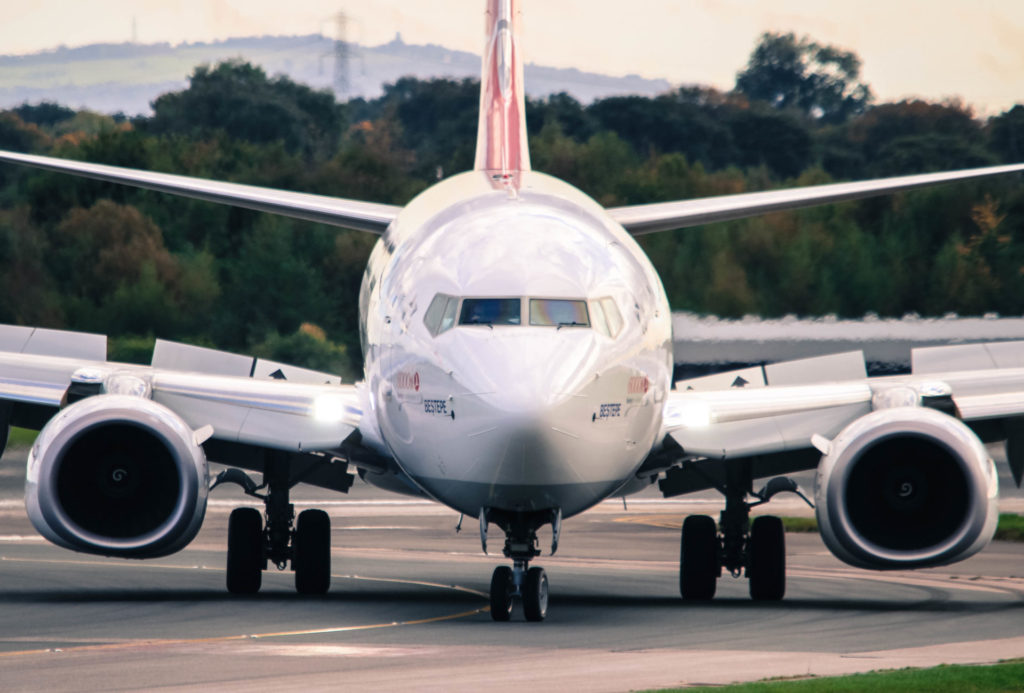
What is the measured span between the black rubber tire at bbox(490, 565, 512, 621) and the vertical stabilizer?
678 centimetres

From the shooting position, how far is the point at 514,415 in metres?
14.7

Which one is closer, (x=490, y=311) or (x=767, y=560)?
(x=490, y=311)

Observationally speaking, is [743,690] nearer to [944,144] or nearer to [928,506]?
[928,506]

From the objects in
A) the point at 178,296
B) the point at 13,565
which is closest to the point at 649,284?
the point at 13,565

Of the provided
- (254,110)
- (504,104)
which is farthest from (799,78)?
(504,104)

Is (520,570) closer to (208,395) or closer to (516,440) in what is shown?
(516,440)

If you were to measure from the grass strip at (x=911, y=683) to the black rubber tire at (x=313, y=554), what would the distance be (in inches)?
324

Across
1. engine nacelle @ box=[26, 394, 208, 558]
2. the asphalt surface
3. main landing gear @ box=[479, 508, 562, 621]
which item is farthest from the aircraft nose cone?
engine nacelle @ box=[26, 394, 208, 558]

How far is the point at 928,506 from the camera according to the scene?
57.5 ft

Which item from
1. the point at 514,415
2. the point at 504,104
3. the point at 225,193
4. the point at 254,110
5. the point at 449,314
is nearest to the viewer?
the point at 514,415

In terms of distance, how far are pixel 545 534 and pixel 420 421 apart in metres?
13.4

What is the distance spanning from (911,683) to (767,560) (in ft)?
23.2

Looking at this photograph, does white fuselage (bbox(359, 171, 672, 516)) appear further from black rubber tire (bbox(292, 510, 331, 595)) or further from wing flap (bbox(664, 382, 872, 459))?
black rubber tire (bbox(292, 510, 331, 595))

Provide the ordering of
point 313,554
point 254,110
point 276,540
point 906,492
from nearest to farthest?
point 906,492 < point 313,554 < point 276,540 < point 254,110
